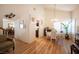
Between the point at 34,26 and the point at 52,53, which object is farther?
the point at 34,26

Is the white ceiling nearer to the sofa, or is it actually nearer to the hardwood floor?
the hardwood floor

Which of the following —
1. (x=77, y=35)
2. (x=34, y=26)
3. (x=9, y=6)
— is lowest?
(x=77, y=35)

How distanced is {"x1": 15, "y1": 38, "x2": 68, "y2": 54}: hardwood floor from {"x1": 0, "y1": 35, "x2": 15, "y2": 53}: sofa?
0.12 m

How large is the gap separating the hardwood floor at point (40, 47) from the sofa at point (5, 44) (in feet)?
0.40

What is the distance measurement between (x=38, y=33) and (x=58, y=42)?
18.5 inches

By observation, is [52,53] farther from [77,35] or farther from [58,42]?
[77,35]

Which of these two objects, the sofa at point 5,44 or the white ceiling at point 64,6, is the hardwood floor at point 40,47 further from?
the white ceiling at point 64,6

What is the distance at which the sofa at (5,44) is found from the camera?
248cm

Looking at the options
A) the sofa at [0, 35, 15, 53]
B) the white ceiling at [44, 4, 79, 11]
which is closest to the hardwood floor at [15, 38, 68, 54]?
the sofa at [0, 35, 15, 53]

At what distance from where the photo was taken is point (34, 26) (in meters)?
2.69

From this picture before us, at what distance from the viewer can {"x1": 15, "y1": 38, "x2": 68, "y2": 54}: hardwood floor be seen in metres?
2.53
